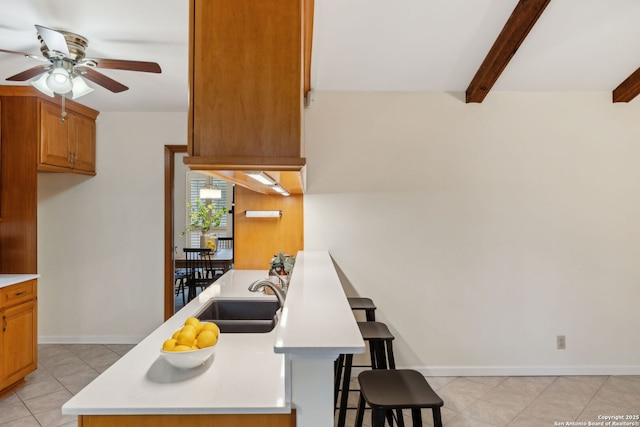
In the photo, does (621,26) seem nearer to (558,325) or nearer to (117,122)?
(558,325)

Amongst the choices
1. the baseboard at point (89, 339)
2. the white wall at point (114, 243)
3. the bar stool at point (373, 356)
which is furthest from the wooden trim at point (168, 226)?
→ the bar stool at point (373, 356)

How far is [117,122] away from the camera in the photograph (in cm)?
388

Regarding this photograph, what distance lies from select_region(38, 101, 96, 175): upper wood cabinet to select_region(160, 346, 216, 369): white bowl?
2.80m

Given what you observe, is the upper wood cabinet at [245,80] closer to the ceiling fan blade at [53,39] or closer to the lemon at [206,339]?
the lemon at [206,339]

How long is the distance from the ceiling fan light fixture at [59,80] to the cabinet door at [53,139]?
112 cm

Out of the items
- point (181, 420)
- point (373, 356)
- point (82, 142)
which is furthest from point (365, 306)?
point (82, 142)

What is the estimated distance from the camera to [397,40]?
2688mm

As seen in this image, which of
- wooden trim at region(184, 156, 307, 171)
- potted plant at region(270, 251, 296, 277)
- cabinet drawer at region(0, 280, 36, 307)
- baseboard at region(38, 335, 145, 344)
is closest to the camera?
wooden trim at region(184, 156, 307, 171)

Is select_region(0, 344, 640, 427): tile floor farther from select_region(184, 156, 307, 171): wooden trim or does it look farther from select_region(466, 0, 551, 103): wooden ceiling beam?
select_region(466, 0, 551, 103): wooden ceiling beam

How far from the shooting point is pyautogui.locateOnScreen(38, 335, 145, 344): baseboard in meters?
3.87

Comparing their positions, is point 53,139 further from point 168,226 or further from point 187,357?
point 187,357

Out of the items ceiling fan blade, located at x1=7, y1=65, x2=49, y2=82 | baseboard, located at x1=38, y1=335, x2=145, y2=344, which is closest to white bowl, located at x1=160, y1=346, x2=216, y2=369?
ceiling fan blade, located at x1=7, y1=65, x2=49, y2=82

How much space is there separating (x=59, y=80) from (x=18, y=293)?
173 cm

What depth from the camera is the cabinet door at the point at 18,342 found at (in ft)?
9.06
